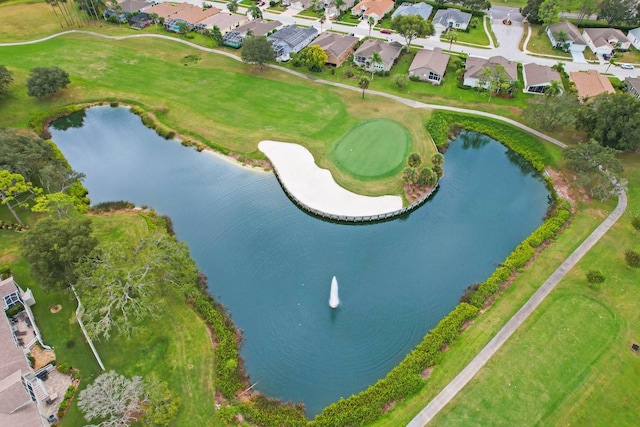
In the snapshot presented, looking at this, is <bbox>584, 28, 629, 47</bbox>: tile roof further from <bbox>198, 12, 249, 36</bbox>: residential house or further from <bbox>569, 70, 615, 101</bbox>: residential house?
<bbox>198, 12, 249, 36</bbox>: residential house

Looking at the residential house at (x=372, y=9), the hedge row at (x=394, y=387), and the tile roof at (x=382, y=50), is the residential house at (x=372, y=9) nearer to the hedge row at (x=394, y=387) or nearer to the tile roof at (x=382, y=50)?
the tile roof at (x=382, y=50)

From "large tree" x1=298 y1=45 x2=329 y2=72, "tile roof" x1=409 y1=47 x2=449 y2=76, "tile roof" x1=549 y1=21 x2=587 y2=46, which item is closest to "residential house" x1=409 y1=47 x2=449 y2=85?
"tile roof" x1=409 y1=47 x2=449 y2=76

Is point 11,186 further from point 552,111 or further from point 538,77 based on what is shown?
point 538,77

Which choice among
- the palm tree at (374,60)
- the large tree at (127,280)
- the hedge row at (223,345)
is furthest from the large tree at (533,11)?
the hedge row at (223,345)

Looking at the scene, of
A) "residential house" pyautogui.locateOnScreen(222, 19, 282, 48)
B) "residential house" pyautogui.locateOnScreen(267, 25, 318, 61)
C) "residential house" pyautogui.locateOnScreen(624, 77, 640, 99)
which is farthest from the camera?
"residential house" pyautogui.locateOnScreen(222, 19, 282, 48)

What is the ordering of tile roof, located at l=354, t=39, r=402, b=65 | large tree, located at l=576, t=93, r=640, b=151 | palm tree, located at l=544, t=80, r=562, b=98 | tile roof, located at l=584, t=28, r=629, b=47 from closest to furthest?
large tree, located at l=576, t=93, r=640, b=151 < palm tree, located at l=544, t=80, r=562, b=98 < tile roof, located at l=354, t=39, r=402, b=65 < tile roof, located at l=584, t=28, r=629, b=47

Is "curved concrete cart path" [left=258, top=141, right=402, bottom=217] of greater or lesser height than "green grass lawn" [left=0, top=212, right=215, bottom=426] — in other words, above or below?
above
